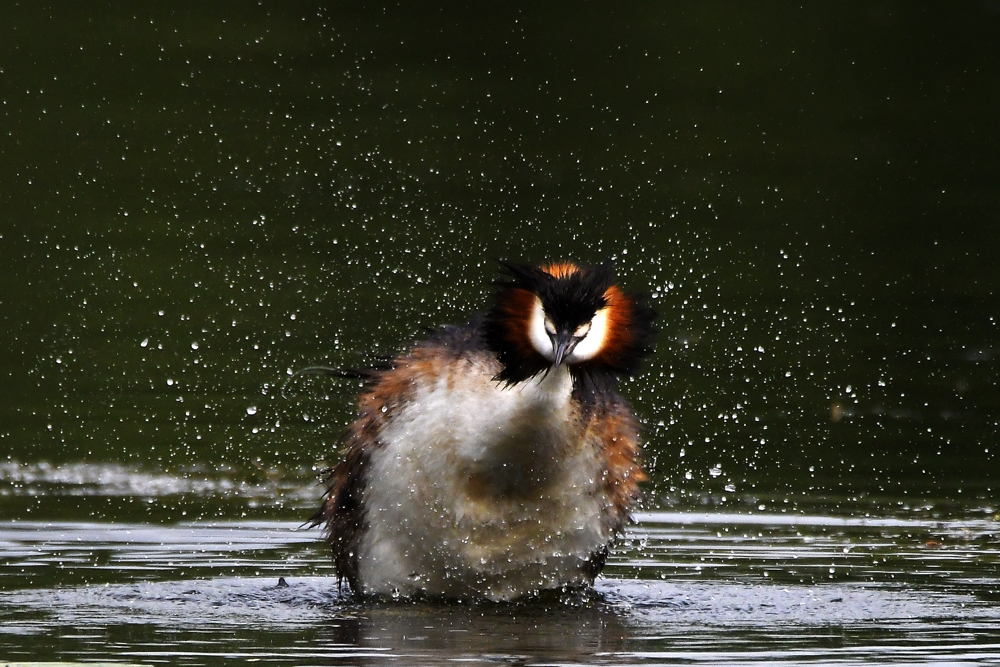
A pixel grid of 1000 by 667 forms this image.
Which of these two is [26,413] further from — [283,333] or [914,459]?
[914,459]

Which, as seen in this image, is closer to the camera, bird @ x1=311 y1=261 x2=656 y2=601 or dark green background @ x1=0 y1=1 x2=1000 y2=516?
bird @ x1=311 y1=261 x2=656 y2=601

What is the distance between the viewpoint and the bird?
9.09 meters

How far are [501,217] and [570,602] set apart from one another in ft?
35.5

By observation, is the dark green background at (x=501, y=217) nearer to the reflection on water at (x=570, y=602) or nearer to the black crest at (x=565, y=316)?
the reflection on water at (x=570, y=602)

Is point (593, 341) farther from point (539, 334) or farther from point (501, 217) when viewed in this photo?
point (501, 217)

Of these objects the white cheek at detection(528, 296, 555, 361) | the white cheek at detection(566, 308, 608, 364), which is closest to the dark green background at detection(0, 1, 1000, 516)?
the white cheek at detection(566, 308, 608, 364)

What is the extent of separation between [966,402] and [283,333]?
5.41 metres

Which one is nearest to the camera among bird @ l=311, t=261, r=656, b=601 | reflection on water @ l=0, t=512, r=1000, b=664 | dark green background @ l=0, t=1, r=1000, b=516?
reflection on water @ l=0, t=512, r=1000, b=664

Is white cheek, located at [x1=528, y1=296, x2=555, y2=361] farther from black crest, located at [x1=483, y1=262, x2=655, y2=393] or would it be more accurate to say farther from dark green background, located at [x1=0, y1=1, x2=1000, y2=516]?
dark green background, located at [x1=0, y1=1, x2=1000, y2=516]

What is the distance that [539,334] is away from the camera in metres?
8.96

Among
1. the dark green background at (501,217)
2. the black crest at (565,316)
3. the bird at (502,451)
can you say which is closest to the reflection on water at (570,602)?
the bird at (502,451)

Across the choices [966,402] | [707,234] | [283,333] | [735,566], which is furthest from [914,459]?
[707,234]

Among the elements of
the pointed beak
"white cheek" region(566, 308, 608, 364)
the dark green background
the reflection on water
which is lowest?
the reflection on water

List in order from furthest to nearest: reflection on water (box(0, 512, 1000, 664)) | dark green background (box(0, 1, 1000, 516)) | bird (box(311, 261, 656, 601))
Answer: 1. dark green background (box(0, 1, 1000, 516))
2. bird (box(311, 261, 656, 601))
3. reflection on water (box(0, 512, 1000, 664))
